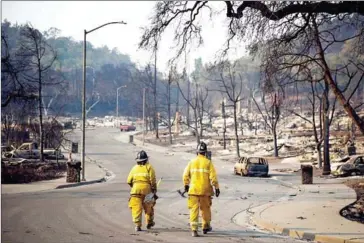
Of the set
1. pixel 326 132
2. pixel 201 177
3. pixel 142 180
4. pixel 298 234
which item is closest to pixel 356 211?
pixel 298 234

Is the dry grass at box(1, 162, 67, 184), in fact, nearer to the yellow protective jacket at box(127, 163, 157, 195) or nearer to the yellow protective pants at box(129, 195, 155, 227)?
the yellow protective jacket at box(127, 163, 157, 195)

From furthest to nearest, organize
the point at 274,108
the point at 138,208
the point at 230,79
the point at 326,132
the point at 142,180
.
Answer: the point at 230,79 → the point at 274,108 → the point at 326,132 → the point at 142,180 → the point at 138,208

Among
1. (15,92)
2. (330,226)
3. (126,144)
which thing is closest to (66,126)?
(126,144)

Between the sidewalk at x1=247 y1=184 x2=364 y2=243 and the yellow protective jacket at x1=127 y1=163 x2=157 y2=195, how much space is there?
314 centimetres

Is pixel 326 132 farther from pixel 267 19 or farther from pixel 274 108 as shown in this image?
pixel 267 19

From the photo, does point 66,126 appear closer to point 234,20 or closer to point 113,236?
point 234,20

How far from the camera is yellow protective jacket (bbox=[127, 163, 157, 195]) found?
36.1ft

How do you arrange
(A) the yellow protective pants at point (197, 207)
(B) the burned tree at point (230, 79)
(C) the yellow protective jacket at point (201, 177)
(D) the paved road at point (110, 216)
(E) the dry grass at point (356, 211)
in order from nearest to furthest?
(D) the paved road at point (110, 216) → (A) the yellow protective pants at point (197, 207) → (C) the yellow protective jacket at point (201, 177) → (E) the dry grass at point (356, 211) → (B) the burned tree at point (230, 79)

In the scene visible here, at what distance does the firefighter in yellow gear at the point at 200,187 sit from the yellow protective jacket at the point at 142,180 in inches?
31.9

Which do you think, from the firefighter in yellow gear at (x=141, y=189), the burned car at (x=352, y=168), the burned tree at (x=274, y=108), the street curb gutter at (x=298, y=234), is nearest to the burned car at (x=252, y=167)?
the burned tree at (x=274, y=108)

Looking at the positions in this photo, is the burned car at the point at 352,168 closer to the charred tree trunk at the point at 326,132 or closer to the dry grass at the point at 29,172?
the charred tree trunk at the point at 326,132

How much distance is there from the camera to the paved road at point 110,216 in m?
10.3

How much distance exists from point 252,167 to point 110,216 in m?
20.6

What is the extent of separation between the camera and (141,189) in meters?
11.0
